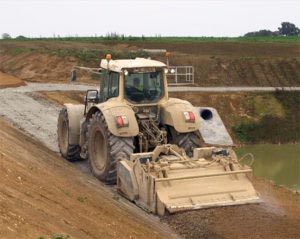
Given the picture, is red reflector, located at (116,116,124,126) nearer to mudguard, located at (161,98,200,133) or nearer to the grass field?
mudguard, located at (161,98,200,133)

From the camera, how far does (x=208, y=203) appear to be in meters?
9.88

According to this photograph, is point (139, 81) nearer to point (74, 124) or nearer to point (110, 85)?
point (110, 85)

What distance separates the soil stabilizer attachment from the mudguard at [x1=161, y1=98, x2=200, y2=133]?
1.41m

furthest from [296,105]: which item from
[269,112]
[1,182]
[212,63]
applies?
[1,182]

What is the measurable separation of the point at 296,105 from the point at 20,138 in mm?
20019

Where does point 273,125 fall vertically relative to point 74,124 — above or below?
below

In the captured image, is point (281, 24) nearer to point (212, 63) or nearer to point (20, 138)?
point (212, 63)

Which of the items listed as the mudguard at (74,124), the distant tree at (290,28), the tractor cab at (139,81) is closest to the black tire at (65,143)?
the mudguard at (74,124)

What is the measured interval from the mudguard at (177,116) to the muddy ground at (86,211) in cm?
190

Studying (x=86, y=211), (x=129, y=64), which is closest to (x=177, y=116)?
(x=129, y=64)

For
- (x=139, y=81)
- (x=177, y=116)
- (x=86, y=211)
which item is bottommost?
(x=86, y=211)

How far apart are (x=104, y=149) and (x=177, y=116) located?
179 cm

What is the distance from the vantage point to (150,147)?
13.0 meters

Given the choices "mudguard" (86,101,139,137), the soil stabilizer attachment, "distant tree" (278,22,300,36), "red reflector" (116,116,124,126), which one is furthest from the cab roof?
→ "distant tree" (278,22,300,36)
